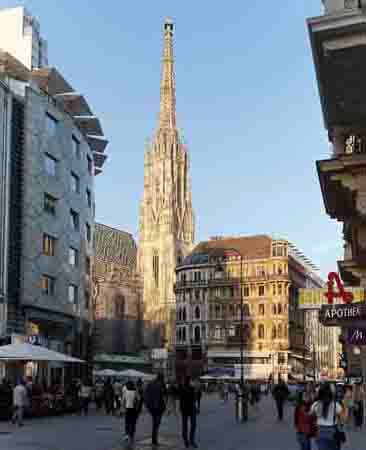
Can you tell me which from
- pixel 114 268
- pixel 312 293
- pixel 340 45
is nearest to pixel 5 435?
pixel 312 293

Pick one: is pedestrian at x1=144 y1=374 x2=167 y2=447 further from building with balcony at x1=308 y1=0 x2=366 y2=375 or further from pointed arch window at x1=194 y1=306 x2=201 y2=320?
pointed arch window at x1=194 y1=306 x2=201 y2=320

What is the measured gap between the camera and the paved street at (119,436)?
21.3 metres

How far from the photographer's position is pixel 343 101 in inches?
470

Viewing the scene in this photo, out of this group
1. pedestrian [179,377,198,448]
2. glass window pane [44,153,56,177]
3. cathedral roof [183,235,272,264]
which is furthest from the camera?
cathedral roof [183,235,272,264]

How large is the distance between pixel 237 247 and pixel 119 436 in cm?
9343

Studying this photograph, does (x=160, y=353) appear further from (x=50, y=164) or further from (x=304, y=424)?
(x=304, y=424)

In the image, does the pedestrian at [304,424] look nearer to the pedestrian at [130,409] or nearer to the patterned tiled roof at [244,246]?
the pedestrian at [130,409]

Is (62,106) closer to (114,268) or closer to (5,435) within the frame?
(5,435)

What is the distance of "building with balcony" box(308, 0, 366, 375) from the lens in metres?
10.0

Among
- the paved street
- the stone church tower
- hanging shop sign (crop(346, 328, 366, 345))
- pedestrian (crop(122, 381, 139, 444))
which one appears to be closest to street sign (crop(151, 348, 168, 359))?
the stone church tower

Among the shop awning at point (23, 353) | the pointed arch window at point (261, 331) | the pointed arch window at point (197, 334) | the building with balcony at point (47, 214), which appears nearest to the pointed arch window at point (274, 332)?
the pointed arch window at point (261, 331)

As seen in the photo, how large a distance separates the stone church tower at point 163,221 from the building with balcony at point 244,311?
64.6 feet

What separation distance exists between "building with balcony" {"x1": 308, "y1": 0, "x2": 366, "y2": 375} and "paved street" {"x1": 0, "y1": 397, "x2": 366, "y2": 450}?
754cm

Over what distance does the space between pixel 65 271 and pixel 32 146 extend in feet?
30.7
